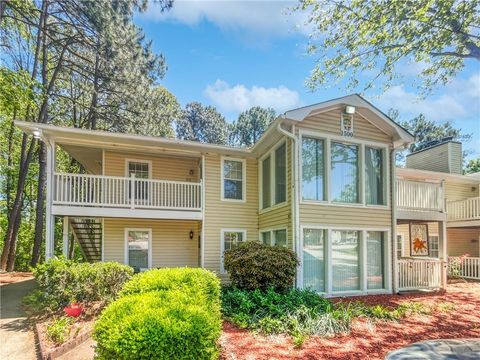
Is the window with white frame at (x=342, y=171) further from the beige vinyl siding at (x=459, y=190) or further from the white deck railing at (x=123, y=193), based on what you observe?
the beige vinyl siding at (x=459, y=190)

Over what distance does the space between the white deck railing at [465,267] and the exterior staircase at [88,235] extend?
1534 cm

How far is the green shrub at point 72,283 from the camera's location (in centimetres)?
765

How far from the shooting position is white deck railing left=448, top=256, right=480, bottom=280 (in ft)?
46.2

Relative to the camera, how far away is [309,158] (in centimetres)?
958

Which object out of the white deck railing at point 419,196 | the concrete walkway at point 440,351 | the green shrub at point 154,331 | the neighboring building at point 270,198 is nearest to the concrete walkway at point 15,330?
the neighboring building at point 270,198

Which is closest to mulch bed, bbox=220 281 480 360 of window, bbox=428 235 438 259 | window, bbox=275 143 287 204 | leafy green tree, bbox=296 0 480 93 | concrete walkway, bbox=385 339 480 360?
concrete walkway, bbox=385 339 480 360

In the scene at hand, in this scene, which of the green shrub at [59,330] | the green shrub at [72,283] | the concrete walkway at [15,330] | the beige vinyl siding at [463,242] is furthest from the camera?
the beige vinyl siding at [463,242]

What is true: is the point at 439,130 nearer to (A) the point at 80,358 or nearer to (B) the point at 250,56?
(B) the point at 250,56

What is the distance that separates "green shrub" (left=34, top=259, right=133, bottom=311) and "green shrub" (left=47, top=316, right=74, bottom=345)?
1084 mm

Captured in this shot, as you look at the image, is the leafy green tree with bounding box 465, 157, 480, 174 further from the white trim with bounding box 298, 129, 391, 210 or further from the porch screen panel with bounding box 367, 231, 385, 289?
the porch screen panel with bounding box 367, 231, 385, 289

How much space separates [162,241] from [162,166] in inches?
113

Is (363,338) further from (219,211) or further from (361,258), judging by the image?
(219,211)

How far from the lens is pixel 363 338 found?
585 centimetres

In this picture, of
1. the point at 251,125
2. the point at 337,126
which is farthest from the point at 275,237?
the point at 251,125
